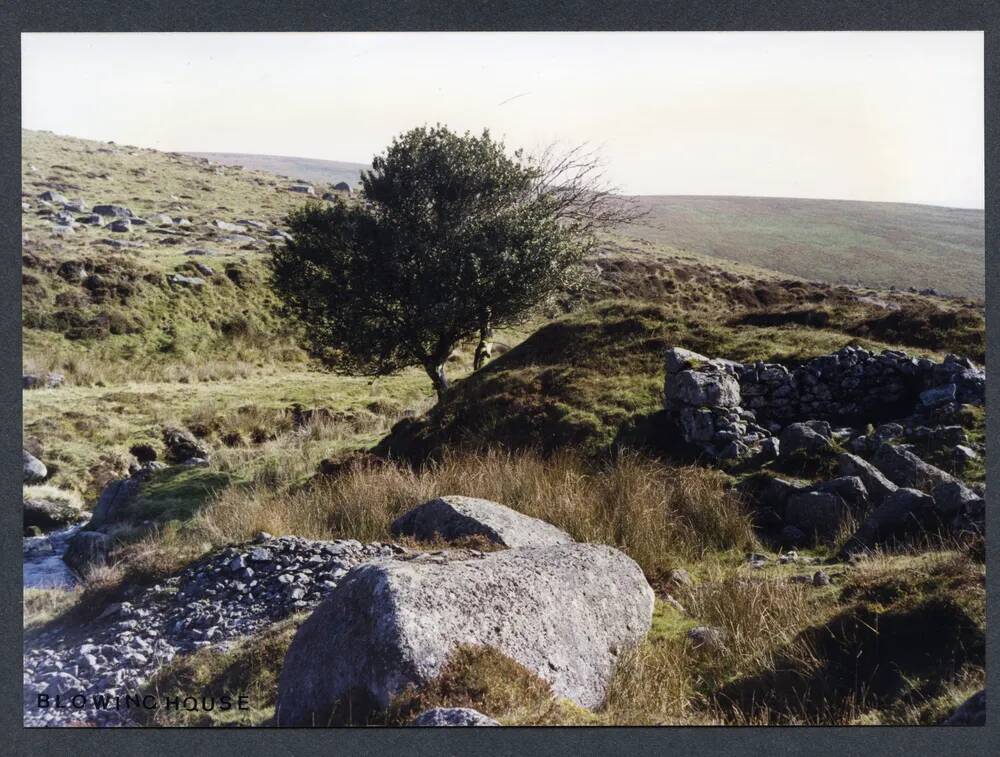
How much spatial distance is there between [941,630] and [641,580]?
7.39 feet

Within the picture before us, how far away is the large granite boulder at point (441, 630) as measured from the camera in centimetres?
501

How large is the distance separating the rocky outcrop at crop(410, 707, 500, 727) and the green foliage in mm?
10378

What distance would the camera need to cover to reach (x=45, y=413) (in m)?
15.4

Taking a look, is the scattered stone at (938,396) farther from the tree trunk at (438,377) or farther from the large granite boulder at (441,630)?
the tree trunk at (438,377)

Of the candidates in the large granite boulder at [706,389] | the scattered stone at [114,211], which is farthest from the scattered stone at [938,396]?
the scattered stone at [114,211]

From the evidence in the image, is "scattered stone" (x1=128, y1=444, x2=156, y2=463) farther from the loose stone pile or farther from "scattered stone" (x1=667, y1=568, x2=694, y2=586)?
"scattered stone" (x1=667, y1=568, x2=694, y2=586)

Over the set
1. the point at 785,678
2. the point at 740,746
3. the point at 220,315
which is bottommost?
the point at 740,746

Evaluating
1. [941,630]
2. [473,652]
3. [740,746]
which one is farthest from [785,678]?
[473,652]

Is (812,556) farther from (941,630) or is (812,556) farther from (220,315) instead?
(220,315)

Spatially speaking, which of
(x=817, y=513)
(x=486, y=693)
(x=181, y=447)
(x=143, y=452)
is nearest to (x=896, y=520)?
(x=817, y=513)

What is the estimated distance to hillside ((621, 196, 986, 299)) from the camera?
9.68m

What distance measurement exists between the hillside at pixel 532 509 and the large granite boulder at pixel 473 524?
13 centimetres

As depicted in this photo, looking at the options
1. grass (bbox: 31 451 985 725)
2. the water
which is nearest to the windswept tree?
the water

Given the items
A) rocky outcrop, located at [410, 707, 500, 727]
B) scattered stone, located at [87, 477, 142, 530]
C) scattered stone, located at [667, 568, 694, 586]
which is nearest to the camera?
rocky outcrop, located at [410, 707, 500, 727]
